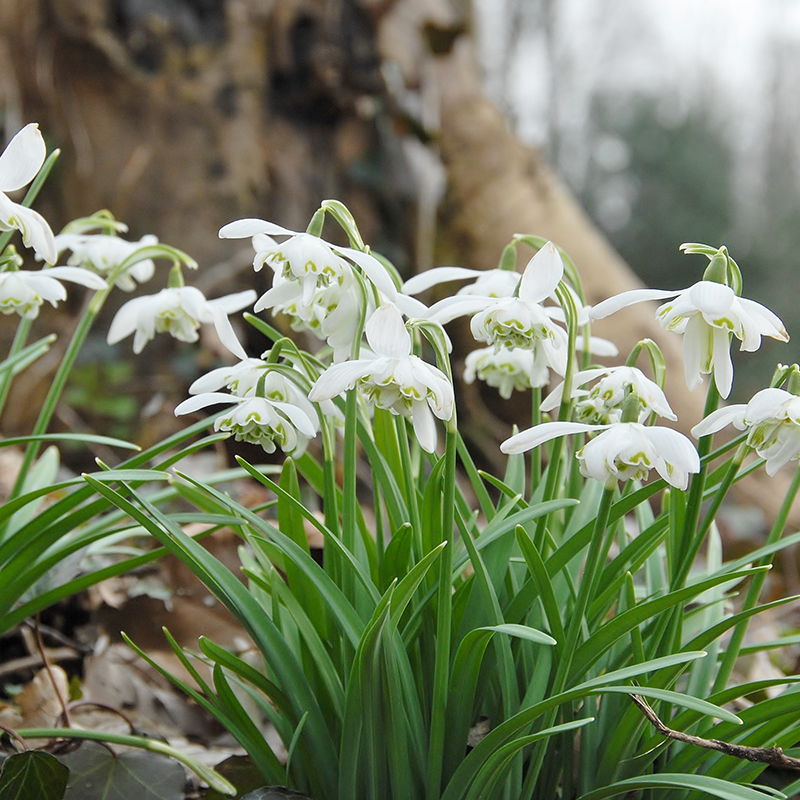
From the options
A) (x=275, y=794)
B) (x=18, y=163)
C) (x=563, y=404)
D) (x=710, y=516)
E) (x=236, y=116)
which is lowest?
(x=275, y=794)

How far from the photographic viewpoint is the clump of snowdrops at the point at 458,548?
2.73 ft

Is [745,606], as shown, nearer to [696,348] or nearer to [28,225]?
[696,348]

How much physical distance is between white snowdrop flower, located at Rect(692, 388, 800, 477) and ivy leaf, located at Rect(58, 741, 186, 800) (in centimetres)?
82

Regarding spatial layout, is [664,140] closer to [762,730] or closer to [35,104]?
[35,104]

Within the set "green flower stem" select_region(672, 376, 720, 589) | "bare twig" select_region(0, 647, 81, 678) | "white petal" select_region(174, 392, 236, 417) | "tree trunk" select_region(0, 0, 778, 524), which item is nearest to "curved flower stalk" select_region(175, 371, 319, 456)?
"white petal" select_region(174, 392, 236, 417)

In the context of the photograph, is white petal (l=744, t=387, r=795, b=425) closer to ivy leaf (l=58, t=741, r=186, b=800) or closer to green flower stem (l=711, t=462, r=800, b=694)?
green flower stem (l=711, t=462, r=800, b=694)

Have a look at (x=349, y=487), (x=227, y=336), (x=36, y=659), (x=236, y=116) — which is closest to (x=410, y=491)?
(x=349, y=487)

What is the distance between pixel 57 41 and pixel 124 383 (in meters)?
1.28

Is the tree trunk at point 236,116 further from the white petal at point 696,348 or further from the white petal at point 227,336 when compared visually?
the white petal at point 696,348

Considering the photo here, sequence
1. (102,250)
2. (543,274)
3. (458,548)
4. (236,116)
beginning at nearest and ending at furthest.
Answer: (543,274) → (458,548) → (102,250) → (236,116)

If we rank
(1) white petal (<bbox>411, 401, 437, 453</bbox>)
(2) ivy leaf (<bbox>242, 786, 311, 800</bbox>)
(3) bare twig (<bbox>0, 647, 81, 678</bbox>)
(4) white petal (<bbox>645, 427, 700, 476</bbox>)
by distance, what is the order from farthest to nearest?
(3) bare twig (<bbox>0, 647, 81, 678</bbox>)
(2) ivy leaf (<bbox>242, 786, 311, 800</bbox>)
(1) white petal (<bbox>411, 401, 437, 453</bbox>)
(4) white petal (<bbox>645, 427, 700, 476</bbox>)

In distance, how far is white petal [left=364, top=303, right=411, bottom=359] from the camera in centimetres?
81

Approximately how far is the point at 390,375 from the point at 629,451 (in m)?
0.24

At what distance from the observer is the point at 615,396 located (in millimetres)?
915
